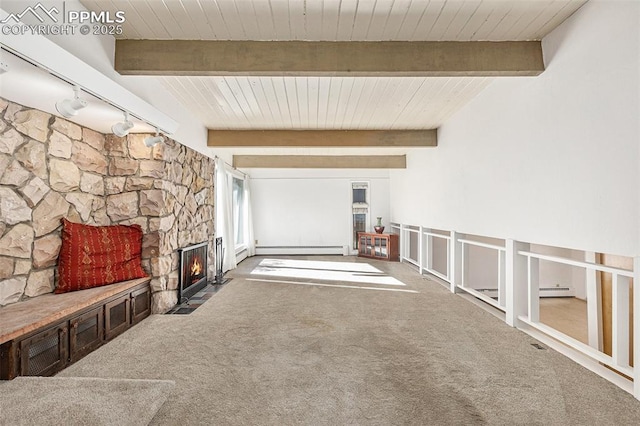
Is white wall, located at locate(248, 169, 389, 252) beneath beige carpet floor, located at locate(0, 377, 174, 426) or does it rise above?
above

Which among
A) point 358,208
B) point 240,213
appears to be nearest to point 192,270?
point 240,213

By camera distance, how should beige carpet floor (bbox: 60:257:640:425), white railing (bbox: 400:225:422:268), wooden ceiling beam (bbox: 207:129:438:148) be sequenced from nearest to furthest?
1. beige carpet floor (bbox: 60:257:640:425)
2. wooden ceiling beam (bbox: 207:129:438:148)
3. white railing (bbox: 400:225:422:268)

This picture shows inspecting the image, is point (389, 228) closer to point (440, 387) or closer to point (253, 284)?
point (253, 284)

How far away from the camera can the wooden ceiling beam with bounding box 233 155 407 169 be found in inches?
264

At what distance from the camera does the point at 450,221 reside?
4.40 meters

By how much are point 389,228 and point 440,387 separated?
671 cm

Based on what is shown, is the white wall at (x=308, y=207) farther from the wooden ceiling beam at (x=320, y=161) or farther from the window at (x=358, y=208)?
the wooden ceiling beam at (x=320, y=161)

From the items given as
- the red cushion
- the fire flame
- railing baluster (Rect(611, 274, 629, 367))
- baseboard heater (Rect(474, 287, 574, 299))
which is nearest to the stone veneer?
the red cushion

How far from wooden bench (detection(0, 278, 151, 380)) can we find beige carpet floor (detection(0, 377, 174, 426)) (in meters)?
0.17

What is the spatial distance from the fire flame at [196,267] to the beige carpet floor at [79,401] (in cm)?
246

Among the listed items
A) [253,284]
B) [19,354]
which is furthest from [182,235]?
[19,354]

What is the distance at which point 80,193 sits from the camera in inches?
117

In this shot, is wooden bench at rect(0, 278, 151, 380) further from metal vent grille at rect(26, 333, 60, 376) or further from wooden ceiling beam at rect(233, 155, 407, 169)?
wooden ceiling beam at rect(233, 155, 407, 169)

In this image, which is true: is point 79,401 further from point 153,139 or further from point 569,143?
point 569,143
